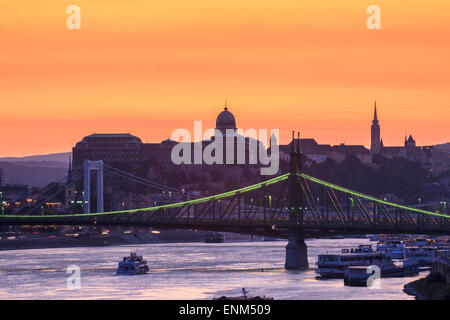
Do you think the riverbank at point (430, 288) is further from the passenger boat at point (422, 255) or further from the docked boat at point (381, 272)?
the passenger boat at point (422, 255)

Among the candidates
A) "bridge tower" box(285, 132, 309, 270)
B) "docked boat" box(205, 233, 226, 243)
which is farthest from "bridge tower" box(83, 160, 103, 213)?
"bridge tower" box(285, 132, 309, 270)

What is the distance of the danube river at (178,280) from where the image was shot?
72.8m

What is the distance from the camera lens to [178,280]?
8275 cm

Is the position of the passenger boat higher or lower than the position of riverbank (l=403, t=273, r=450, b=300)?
higher

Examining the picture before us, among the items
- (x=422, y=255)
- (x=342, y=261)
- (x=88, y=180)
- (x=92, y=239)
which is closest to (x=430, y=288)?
(x=342, y=261)

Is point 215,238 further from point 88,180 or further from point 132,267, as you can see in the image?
point 132,267

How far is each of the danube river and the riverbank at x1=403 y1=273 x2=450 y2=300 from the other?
78 centimetres

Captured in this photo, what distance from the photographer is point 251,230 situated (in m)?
93.8

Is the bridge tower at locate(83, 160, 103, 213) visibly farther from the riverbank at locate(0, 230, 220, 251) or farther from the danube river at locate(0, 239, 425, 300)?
the danube river at locate(0, 239, 425, 300)

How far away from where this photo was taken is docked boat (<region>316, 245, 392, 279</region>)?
282 ft

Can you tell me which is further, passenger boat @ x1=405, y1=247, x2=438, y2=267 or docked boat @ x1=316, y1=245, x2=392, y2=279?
passenger boat @ x1=405, y1=247, x2=438, y2=267

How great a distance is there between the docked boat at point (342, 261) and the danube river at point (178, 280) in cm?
113
